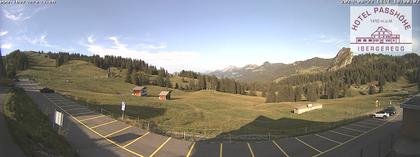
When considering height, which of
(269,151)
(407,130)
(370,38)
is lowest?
(269,151)

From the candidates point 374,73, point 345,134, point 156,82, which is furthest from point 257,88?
point 345,134

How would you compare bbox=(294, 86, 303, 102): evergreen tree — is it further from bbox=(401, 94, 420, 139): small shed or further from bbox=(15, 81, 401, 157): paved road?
bbox=(401, 94, 420, 139): small shed

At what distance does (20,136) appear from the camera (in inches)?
591

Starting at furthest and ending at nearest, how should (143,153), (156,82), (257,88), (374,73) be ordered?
(257,88), (156,82), (374,73), (143,153)

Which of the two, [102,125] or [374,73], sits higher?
[374,73]

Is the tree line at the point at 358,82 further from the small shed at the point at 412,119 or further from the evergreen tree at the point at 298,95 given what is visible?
the small shed at the point at 412,119

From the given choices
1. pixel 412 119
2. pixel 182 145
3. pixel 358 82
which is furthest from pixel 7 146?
pixel 358 82

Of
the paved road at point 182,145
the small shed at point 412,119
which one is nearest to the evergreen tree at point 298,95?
the paved road at point 182,145

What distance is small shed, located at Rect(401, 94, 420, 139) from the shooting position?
79.0ft

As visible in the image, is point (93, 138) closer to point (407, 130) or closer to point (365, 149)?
point (365, 149)

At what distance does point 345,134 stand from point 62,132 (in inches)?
1073

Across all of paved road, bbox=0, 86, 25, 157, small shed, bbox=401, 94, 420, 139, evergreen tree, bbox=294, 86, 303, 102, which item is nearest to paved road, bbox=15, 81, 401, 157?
small shed, bbox=401, 94, 420, 139

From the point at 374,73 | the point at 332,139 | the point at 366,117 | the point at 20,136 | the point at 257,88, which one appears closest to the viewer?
the point at 20,136

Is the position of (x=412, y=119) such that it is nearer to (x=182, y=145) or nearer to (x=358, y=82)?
(x=182, y=145)
